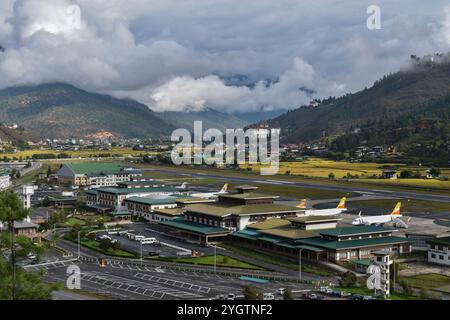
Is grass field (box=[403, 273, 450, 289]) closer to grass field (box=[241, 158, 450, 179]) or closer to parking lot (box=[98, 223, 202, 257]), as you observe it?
parking lot (box=[98, 223, 202, 257])

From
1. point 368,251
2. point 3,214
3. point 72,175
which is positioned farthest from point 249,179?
point 3,214

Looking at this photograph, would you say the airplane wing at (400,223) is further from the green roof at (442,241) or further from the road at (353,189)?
the road at (353,189)

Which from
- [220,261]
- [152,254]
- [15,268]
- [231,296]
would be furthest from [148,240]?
[15,268]

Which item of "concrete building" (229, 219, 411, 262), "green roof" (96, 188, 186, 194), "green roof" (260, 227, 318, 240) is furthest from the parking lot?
"green roof" (96, 188, 186, 194)

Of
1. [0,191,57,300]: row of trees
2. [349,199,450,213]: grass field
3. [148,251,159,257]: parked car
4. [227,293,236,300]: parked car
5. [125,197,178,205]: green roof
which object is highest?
[0,191,57,300]: row of trees

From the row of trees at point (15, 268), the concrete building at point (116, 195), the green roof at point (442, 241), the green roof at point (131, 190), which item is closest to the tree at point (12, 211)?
the row of trees at point (15, 268)

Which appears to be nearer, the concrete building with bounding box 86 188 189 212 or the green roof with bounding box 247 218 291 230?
the green roof with bounding box 247 218 291 230

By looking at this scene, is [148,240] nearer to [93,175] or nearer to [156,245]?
[156,245]
